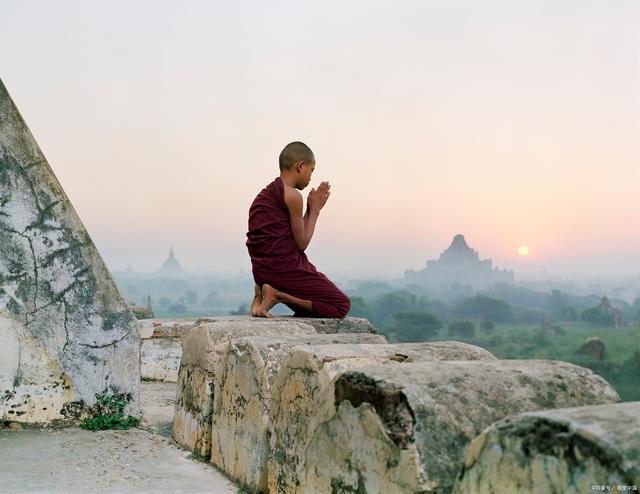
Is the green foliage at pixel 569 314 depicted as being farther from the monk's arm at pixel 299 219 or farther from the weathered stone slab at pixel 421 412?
the weathered stone slab at pixel 421 412

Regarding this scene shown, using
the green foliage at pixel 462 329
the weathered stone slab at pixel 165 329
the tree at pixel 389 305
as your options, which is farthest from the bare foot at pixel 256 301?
the tree at pixel 389 305

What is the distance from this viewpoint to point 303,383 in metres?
3.22

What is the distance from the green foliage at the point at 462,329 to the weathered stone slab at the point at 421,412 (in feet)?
224

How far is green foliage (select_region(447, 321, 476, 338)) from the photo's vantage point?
69975mm

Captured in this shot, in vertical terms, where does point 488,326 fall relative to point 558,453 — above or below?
below

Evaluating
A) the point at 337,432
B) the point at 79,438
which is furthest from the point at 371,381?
the point at 79,438

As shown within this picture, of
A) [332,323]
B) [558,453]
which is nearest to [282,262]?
[332,323]

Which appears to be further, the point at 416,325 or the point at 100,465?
the point at 416,325

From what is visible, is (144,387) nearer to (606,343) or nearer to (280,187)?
(280,187)

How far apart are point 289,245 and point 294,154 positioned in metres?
0.67

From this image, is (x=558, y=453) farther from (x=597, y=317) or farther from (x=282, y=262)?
(x=597, y=317)

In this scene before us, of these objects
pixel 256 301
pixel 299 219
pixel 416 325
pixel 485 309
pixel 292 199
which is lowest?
pixel 416 325

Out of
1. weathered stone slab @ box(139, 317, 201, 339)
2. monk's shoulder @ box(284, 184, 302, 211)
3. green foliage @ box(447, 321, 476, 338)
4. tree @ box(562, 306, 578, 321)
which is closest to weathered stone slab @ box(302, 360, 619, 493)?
monk's shoulder @ box(284, 184, 302, 211)

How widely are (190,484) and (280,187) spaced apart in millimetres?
2329
